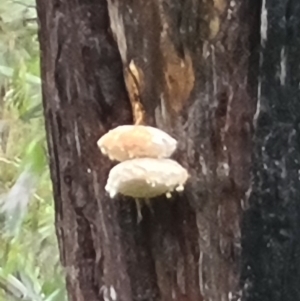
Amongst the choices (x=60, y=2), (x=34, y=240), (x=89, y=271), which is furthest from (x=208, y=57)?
(x=34, y=240)

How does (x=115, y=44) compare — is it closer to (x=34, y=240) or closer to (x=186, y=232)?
(x=186, y=232)

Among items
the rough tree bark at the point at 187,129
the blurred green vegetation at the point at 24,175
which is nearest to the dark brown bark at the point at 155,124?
the rough tree bark at the point at 187,129

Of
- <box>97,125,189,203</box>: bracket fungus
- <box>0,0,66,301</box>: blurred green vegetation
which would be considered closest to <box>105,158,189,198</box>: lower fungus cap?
<box>97,125,189,203</box>: bracket fungus

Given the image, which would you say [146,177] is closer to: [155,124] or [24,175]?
[155,124]

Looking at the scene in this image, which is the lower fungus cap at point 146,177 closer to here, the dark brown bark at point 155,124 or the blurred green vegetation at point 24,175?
the dark brown bark at point 155,124

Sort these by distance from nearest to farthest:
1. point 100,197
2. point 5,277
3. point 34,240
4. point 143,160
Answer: point 143,160 < point 100,197 < point 5,277 < point 34,240

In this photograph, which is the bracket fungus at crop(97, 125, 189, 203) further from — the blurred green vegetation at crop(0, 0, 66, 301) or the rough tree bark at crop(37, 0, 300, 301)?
the blurred green vegetation at crop(0, 0, 66, 301)
